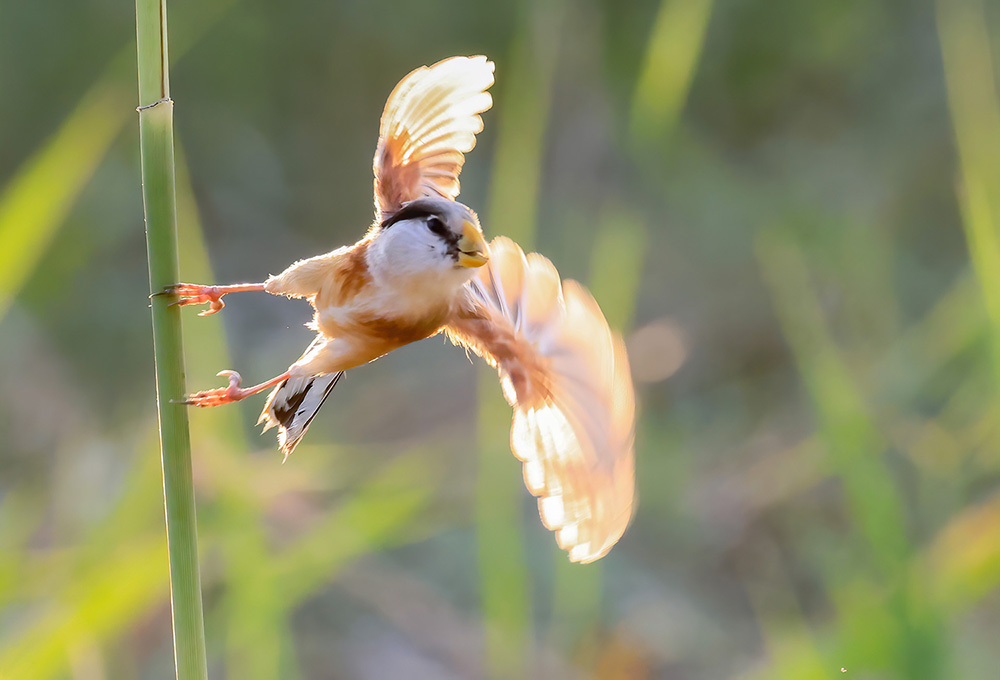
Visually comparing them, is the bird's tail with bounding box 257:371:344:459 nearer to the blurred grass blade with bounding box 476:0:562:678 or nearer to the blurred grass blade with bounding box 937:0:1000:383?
the blurred grass blade with bounding box 476:0:562:678

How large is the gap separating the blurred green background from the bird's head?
0.66 m

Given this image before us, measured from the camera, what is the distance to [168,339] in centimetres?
52

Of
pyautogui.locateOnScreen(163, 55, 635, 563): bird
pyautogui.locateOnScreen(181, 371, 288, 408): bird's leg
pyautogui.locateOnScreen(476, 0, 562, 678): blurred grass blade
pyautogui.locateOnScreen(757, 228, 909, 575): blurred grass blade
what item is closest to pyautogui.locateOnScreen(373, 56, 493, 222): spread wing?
pyautogui.locateOnScreen(163, 55, 635, 563): bird

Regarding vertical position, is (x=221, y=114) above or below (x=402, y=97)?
above

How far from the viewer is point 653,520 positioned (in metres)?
A: 2.48

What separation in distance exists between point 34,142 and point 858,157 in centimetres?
260

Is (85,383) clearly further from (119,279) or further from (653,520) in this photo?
(653,520)

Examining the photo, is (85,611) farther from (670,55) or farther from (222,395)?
(670,55)

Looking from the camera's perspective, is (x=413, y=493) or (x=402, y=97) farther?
(x=413, y=493)

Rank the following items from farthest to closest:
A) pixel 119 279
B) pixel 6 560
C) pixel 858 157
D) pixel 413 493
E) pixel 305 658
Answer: pixel 858 157, pixel 119 279, pixel 305 658, pixel 413 493, pixel 6 560

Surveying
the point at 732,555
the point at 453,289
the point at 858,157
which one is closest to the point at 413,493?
the point at 453,289

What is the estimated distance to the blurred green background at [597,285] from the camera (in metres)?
1.79

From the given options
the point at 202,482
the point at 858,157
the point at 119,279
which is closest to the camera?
the point at 202,482

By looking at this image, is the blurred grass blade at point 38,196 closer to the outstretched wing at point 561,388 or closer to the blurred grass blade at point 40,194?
the blurred grass blade at point 40,194
